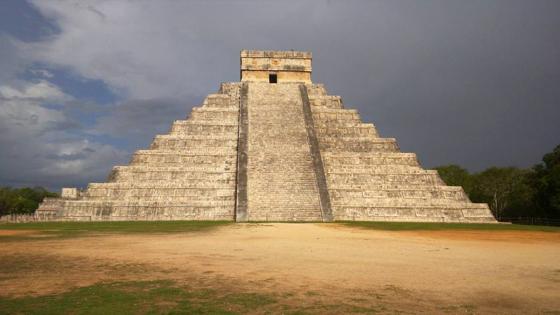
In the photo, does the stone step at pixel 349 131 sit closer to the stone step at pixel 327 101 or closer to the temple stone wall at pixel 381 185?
the temple stone wall at pixel 381 185

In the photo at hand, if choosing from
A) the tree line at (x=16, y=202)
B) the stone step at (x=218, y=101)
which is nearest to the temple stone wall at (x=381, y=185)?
the stone step at (x=218, y=101)

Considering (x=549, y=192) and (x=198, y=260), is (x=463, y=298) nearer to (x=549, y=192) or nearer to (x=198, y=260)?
(x=198, y=260)

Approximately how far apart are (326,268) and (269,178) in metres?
13.8

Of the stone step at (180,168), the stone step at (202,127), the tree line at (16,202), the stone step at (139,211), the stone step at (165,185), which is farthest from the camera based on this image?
the tree line at (16,202)

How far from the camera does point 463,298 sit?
6.14 metres

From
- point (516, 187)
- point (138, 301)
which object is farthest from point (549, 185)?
point (138, 301)

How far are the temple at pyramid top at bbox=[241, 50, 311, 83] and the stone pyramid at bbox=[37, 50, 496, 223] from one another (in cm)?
544

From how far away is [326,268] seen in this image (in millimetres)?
8320

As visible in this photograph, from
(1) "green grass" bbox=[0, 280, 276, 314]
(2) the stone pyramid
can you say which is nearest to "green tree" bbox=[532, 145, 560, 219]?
(2) the stone pyramid

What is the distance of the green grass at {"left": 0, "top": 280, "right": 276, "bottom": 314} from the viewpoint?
5.41 metres

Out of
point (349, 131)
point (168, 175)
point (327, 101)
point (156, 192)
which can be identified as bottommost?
point (156, 192)

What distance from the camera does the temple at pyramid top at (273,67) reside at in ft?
107

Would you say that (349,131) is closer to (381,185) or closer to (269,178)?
(381,185)

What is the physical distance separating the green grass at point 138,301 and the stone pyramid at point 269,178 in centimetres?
1341
